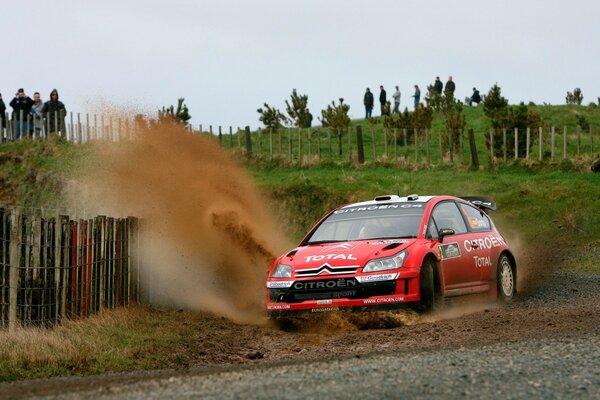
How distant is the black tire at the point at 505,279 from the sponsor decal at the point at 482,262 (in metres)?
0.28

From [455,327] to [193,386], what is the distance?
4899mm

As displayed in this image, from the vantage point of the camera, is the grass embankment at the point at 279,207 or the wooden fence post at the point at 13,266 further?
the wooden fence post at the point at 13,266

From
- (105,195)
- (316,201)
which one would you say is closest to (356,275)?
(105,195)

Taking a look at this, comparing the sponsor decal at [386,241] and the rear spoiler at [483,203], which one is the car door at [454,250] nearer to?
the sponsor decal at [386,241]

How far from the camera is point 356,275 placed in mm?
13070

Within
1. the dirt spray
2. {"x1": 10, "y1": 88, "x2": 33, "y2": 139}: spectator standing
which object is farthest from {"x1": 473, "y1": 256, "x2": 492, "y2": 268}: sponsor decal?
{"x1": 10, "y1": 88, "x2": 33, "y2": 139}: spectator standing

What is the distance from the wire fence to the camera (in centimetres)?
1327

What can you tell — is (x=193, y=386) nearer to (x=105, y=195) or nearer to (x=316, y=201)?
(x=105, y=195)

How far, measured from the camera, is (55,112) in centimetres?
4353

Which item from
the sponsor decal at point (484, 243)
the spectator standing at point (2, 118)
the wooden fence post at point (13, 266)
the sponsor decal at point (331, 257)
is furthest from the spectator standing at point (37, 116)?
the sponsor decal at point (331, 257)

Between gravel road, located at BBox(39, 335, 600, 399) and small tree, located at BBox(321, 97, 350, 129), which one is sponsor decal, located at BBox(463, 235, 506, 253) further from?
small tree, located at BBox(321, 97, 350, 129)

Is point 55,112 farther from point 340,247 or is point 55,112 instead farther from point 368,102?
point 340,247

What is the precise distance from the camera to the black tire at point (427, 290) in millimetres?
13156

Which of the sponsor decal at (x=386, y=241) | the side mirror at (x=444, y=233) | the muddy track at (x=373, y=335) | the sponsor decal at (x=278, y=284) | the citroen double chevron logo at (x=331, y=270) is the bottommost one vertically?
the muddy track at (x=373, y=335)
